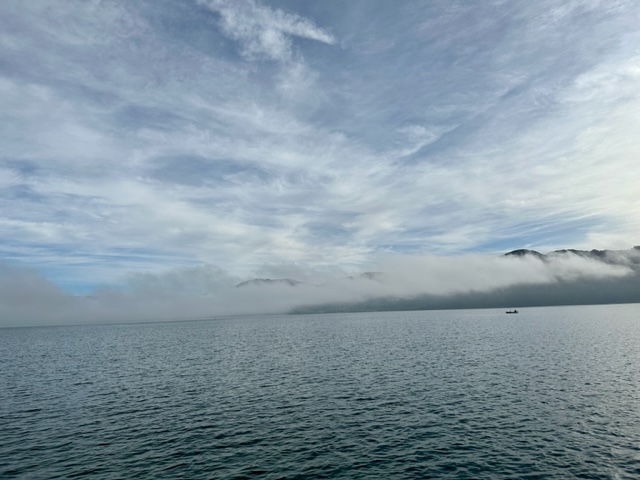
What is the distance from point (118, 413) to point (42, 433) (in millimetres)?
11520

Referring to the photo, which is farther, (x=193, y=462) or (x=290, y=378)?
(x=290, y=378)

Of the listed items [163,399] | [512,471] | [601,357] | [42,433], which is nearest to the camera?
[512,471]

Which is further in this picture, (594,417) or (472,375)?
(472,375)

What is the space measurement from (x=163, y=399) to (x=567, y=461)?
6858cm

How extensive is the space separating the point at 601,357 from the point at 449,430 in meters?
86.4

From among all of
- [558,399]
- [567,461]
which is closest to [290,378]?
[558,399]

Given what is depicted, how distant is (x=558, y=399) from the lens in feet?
218

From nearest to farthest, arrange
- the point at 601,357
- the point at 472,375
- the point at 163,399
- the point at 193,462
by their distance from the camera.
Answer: the point at 193,462 < the point at 163,399 < the point at 472,375 < the point at 601,357

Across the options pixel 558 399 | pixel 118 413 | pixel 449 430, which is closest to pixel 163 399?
pixel 118 413

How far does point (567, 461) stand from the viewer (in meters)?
42.3

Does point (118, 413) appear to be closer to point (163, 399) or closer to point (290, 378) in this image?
point (163, 399)

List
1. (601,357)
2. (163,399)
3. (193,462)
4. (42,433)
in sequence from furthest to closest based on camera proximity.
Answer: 1. (601,357)
2. (163,399)
3. (42,433)
4. (193,462)

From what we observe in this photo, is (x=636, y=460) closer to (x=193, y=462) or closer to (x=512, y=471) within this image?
(x=512, y=471)

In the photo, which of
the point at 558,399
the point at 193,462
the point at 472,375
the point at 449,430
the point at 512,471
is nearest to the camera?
the point at 512,471
